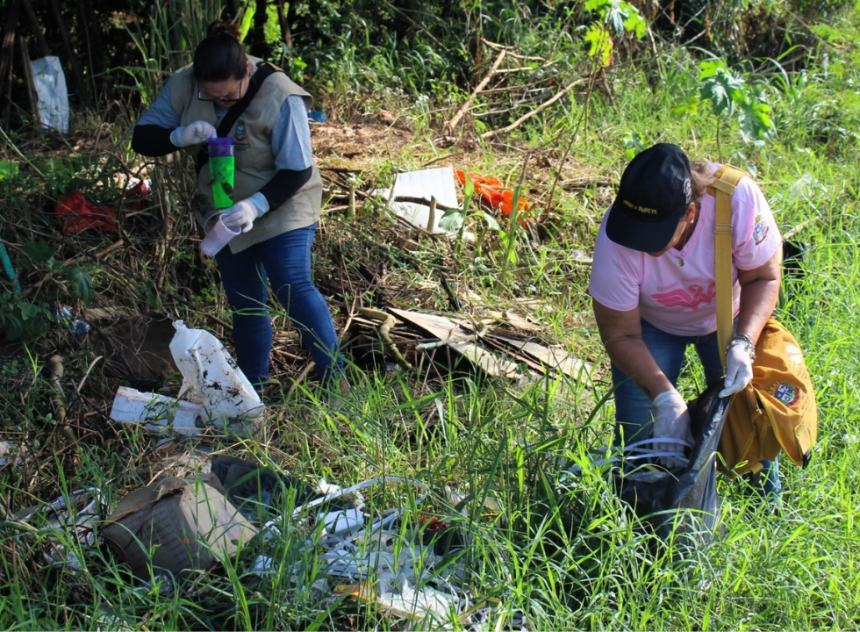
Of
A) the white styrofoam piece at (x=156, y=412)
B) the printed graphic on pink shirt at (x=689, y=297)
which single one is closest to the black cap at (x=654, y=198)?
the printed graphic on pink shirt at (x=689, y=297)

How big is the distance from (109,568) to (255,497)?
23.1 inches

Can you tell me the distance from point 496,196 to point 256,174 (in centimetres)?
226

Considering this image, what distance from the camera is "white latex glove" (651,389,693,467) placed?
2.28 metres

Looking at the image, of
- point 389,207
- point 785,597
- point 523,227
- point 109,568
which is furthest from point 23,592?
point 523,227

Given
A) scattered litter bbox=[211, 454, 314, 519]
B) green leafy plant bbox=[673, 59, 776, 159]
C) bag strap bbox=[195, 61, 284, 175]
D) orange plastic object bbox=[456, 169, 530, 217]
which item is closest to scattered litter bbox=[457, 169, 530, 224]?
orange plastic object bbox=[456, 169, 530, 217]

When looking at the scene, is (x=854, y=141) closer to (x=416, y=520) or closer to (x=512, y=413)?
(x=512, y=413)

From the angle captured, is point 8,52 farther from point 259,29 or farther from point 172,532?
point 172,532

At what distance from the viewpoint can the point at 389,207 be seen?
15.9ft

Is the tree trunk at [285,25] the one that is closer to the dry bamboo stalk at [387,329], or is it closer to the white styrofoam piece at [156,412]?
the dry bamboo stalk at [387,329]

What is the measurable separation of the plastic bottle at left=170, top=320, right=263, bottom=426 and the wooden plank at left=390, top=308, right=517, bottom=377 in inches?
38.5

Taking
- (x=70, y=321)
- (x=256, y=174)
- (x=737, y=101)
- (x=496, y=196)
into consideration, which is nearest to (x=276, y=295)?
(x=256, y=174)

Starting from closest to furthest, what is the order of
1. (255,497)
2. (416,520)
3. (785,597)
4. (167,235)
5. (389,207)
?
(785,597) < (416,520) < (255,497) < (167,235) < (389,207)

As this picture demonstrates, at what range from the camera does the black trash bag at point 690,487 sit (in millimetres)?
2092

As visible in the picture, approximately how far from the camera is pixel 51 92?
5.91 meters
